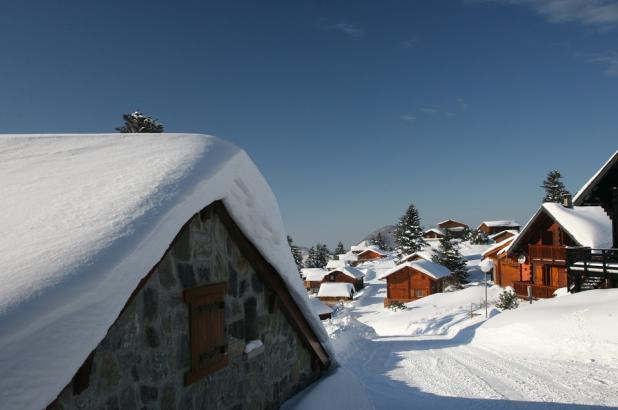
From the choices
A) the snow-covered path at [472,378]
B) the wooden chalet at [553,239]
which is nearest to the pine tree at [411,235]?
the wooden chalet at [553,239]

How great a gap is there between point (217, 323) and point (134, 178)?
168 centimetres

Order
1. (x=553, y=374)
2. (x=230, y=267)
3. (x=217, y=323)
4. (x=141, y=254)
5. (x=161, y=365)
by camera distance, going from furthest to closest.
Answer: (x=553, y=374) < (x=230, y=267) < (x=217, y=323) < (x=161, y=365) < (x=141, y=254)

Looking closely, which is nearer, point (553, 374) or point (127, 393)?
point (127, 393)

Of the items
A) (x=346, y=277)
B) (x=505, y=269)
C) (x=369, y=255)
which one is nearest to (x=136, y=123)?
(x=505, y=269)

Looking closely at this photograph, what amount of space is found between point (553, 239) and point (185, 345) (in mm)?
32238

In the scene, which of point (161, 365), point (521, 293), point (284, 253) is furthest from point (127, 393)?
point (521, 293)

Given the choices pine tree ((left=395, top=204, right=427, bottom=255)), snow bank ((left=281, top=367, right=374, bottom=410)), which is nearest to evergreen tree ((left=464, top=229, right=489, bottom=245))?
pine tree ((left=395, top=204, right=427, bottom=255))

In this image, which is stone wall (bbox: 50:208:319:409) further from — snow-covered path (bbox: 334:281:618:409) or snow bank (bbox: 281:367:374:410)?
snow-covered path (bbox: 334:281:618:409)

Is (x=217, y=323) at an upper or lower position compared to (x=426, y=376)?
upper

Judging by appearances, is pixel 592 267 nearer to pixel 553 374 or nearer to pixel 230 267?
pixel 553 374

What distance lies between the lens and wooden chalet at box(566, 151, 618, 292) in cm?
1758

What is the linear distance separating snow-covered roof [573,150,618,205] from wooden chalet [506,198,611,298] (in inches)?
309

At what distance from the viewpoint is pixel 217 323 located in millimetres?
4484

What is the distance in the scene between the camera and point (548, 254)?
29.3 m
